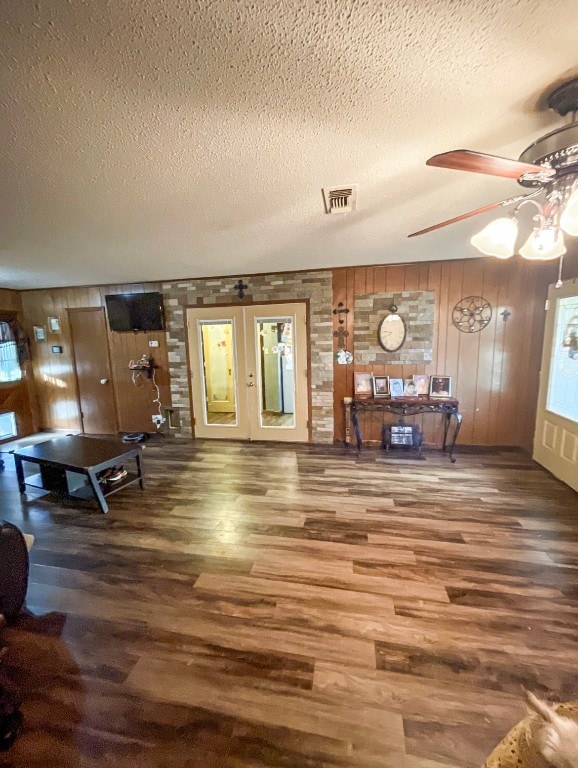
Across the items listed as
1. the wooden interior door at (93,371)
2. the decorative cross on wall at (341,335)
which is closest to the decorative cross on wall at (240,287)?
the decorative cross on wall at (341,335)

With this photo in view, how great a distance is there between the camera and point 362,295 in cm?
417

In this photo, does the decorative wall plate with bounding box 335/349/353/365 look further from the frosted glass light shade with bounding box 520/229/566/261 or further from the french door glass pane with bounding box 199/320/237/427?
the frosted glass light shade with bounding box 520/229/566/261

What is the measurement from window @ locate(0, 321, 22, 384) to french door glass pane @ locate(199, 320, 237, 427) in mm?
3247

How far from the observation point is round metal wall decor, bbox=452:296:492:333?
3916 millimetres

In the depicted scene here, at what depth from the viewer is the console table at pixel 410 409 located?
3838 millimetres

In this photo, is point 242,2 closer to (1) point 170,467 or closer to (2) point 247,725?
(2) point 247,725

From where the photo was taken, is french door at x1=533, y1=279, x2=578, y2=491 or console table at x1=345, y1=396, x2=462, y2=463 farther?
console table at x1=345, y1=396, x2=462, y2=463

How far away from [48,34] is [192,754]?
8.07ft

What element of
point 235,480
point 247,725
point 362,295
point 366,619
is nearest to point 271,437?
point 235,480

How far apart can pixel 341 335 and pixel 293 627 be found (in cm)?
335

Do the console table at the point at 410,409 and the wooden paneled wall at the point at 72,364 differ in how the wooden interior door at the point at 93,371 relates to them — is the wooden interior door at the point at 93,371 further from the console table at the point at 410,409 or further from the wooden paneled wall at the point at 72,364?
the console table at the point at 410,409

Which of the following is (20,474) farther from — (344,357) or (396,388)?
(396,388)

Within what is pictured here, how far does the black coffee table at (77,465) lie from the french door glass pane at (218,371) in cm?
180

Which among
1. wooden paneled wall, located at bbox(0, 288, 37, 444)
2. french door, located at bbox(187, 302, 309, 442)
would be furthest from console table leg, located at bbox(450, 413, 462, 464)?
wooden paneled wall, located at bbox(0, 288, 37, 444)
